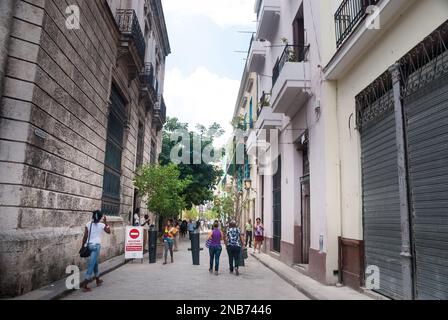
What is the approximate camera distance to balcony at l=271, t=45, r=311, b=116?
11.0m

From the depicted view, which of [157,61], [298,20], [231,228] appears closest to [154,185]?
[231,228]

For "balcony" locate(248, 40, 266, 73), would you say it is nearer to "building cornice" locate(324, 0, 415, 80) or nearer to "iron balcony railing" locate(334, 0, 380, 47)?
"iron balcony railing" locate(334, 0, 380, 47)

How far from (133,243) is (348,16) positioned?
934 cm

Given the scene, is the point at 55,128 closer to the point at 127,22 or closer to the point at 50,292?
the point at 50,292

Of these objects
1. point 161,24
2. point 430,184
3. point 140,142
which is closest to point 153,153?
point 140,142

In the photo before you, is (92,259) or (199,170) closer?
(92,259)

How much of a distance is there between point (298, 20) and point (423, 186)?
8.81 meters

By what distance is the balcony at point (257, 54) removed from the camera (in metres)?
18.8

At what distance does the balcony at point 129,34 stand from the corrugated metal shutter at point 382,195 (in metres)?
9.15

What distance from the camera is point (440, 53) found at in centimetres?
562

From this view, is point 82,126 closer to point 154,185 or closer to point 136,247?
point 136,247

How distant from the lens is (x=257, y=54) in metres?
Answer: 19.0

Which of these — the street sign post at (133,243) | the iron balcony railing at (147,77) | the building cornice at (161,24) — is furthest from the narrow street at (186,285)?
the building cornice at (161,24)

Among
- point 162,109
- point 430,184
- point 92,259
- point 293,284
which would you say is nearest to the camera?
point 430,184
